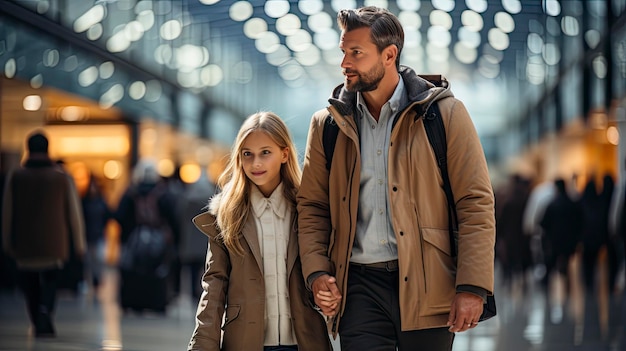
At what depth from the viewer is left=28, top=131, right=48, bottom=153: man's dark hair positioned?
9.91 meters

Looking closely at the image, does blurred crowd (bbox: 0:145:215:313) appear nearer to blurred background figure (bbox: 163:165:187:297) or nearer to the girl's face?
blurred background figure (bbox: 163:165:187:297)

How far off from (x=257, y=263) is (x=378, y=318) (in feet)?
1.75

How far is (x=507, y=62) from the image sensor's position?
34.2m

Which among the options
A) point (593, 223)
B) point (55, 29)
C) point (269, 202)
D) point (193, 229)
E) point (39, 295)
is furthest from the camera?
point (593, 223)

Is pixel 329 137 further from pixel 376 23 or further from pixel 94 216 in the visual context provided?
pixel 94 216

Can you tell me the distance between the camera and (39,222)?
32.5 feet

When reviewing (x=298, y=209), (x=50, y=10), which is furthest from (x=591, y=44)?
(x=298, y=209)

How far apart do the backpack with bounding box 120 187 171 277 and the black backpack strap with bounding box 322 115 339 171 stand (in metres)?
7.83

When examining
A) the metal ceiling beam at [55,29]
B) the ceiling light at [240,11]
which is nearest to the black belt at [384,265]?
the metal ceiling beam at [55,29]

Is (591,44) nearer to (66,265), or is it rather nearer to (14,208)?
(66,265)

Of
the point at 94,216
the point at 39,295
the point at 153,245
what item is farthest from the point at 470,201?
the point at 94,216

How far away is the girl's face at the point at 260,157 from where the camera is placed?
14.2 feet

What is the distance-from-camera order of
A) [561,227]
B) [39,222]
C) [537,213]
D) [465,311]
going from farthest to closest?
[537,213] → [561,227] → [39,222] → [465,311]

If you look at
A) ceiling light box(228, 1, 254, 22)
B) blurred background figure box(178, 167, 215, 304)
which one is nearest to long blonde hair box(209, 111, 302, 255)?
blurred background figure box(178, 167, 215, 304)
